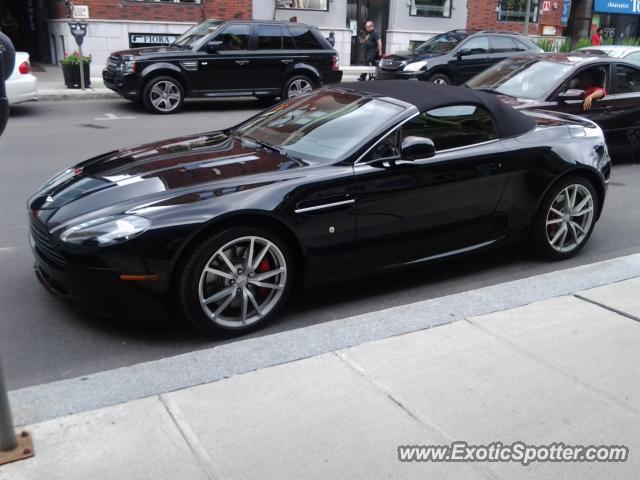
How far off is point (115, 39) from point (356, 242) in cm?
1681

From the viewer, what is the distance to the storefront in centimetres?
2202

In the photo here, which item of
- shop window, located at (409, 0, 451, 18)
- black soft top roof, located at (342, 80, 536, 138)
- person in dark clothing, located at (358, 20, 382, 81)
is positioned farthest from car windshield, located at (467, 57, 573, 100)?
shop window, located at (409, 0, 451, 18)

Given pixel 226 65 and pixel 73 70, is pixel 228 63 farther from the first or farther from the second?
pixel 73 70

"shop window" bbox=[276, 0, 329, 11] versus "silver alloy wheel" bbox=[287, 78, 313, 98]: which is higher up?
"shop window" bbox=[276, 0, 329, 11]

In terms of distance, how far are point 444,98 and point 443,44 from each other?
1199 centimetres

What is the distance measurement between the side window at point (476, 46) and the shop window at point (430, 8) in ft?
26.8

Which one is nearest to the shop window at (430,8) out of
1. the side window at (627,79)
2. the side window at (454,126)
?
the side window at (627,79)

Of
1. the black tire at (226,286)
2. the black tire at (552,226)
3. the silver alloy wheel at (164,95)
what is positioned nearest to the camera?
the black tire at (226,286)

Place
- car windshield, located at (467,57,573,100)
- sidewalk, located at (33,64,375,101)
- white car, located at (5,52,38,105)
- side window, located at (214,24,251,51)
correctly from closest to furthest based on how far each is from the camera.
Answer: car windshield, located at (467,57,573,100), white car, located at (5,52,38,105), side window, located at (214,24,251,51), sidewalk, located at (33,64,375,101)

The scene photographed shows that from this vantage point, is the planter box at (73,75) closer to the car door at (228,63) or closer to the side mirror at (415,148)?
the car door at (228,63)

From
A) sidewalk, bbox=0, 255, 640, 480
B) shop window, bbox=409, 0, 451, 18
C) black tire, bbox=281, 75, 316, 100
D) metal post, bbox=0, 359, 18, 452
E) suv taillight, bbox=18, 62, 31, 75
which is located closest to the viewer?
metal post, bbox=0, 359, 18, 452

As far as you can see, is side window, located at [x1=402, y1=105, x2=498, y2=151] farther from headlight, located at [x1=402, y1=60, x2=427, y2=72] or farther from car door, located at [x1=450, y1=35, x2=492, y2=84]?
car door, located at [x1=450, y1=35, x2=492, y2=84]

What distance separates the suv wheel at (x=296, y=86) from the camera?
14281mm

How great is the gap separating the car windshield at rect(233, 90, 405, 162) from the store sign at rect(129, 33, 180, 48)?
1515cm
